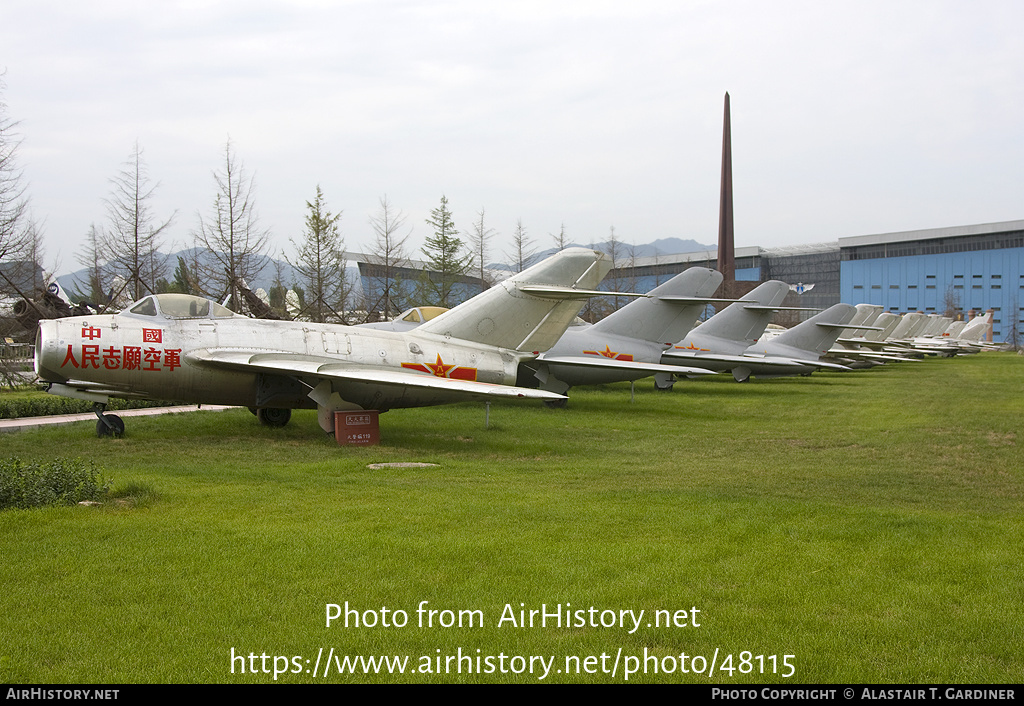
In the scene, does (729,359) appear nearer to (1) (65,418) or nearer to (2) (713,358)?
(2) (713,358)

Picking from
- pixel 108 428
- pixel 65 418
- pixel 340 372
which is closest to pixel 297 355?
pixel 340 372

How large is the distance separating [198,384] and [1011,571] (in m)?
12.0

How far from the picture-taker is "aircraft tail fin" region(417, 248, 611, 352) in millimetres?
15506

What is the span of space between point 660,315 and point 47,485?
1808 centimetres

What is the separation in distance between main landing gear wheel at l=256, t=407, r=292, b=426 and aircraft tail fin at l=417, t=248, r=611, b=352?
3210mm

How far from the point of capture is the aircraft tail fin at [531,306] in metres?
15.5

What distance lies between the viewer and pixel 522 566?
5.74 metres

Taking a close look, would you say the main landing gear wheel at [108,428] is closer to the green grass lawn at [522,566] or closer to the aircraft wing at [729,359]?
the green grass lawn at [522,566]

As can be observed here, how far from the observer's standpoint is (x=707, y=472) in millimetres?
10789

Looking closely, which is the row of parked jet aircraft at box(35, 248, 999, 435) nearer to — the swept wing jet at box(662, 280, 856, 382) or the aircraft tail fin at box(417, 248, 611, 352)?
the aircraft tail fin at box(417, 248, 611, 352)

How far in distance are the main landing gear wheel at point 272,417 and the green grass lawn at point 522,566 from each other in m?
3.15

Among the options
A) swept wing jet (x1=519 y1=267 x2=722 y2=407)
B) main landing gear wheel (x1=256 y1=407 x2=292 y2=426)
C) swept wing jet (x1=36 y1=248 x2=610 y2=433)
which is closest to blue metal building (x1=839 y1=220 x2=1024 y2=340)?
swept wing jet (x1=519 y1=267 x2=722 y2=407)

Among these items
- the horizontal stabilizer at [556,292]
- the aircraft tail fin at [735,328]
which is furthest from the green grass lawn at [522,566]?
the aircraft tail fin at [735,328]

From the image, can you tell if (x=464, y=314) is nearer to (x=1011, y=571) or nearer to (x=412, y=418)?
(x=412, y=418)
